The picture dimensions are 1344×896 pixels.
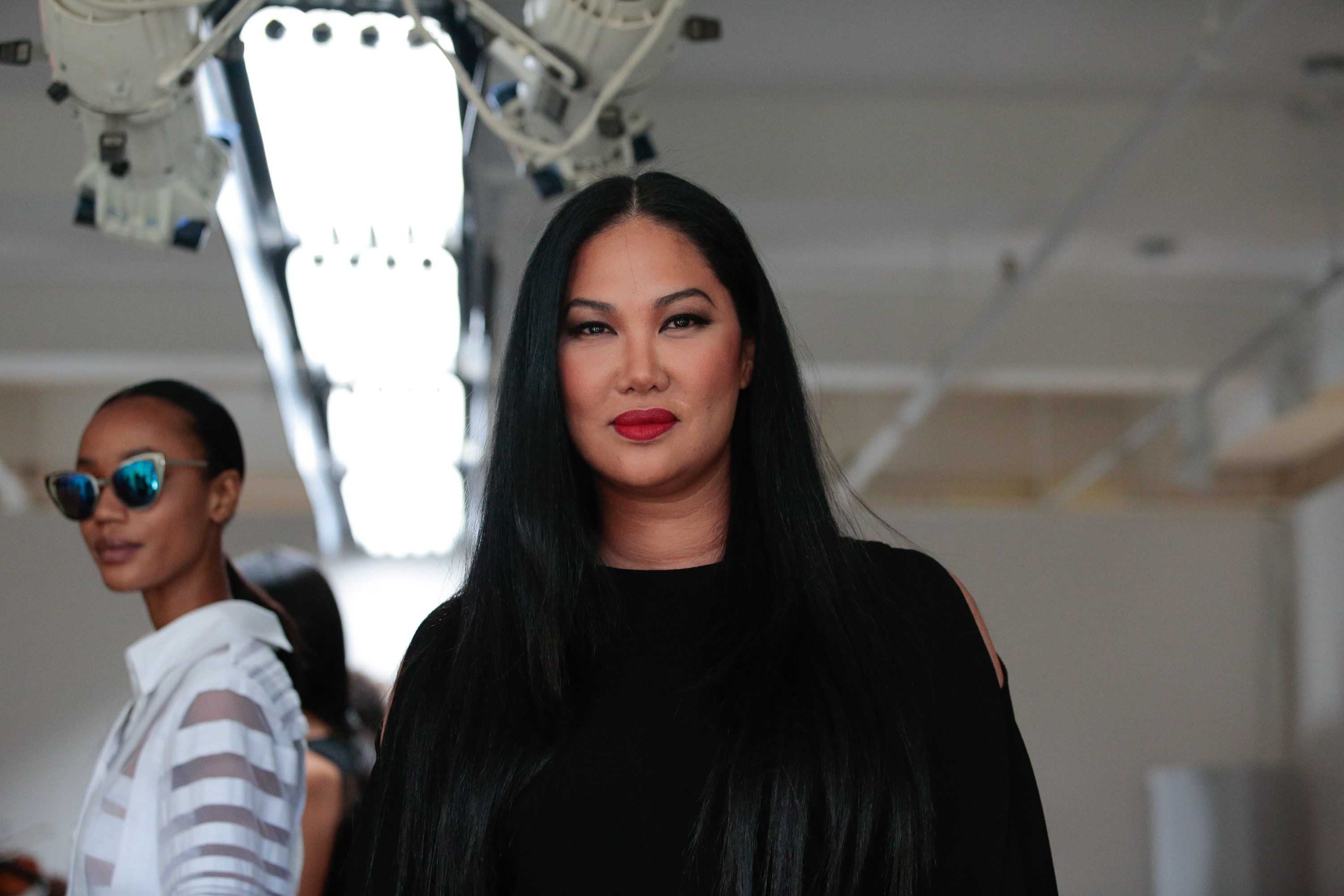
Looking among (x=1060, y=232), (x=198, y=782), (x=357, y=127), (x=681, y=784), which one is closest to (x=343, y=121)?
(x=357, y=127)

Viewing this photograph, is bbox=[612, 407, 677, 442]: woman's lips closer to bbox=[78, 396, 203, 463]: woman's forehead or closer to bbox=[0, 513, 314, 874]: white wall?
bbox=[78, 396, 203, 463]: woman's forehead

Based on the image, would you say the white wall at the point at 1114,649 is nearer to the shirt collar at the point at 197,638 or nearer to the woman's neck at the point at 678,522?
the shirt collar at the point at 197,638

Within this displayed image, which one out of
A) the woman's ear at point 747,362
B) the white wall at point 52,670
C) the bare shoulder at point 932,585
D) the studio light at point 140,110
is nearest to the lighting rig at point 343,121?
the studio light at point 140,110

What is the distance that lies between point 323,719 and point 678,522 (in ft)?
4.65

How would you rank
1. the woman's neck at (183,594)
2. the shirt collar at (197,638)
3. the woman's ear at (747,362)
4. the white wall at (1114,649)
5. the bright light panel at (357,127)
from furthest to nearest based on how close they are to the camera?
the white wall at (1114,649) → the bright light panel at (357,127) → the woman's neck at (183,594) → the shirt collar at (197,638) → the woman's ear at (747,362)

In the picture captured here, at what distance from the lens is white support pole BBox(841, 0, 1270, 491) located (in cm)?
359

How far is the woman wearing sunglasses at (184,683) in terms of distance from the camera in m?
1.79

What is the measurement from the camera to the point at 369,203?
3.10 metres

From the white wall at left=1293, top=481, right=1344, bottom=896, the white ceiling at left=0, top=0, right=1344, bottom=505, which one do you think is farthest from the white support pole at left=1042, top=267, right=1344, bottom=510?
the white wall at left=1293, top=481, right=1344, bottom=896

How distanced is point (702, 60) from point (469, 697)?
3.78 m

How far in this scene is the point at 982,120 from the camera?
5277mm

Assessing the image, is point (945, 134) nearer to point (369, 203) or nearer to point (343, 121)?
point (369, 203)

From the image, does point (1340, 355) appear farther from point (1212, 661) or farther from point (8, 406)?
point (8, 406)

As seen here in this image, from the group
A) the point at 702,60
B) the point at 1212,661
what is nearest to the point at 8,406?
the point at 702,60
